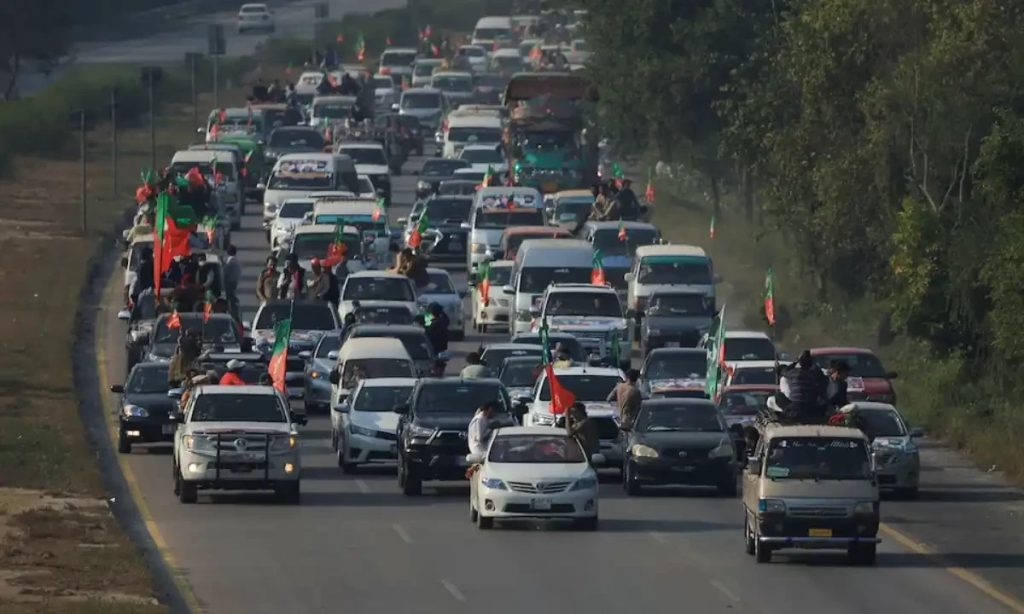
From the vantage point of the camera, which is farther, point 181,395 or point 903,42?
point 903,42

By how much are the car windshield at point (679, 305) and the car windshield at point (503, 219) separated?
10.7m

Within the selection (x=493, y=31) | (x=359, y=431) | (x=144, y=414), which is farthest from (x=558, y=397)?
(x=493, y=31)

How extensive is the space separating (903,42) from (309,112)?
156 feet

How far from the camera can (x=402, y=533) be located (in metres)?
33.6

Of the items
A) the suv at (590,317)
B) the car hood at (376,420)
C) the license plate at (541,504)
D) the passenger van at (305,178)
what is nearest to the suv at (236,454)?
the car hood at (376,420)

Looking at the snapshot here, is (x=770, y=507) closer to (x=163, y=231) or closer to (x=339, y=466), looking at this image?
(x=339, y=466)

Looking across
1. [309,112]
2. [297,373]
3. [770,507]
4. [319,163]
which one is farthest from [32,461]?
[309,112]

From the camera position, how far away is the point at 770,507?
30.4m

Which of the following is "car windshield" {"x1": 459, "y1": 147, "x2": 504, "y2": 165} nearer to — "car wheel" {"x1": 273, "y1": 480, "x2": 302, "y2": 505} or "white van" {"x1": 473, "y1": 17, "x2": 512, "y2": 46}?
"car wheel" {"x1": 273, "y1": 480, "x2": 302, "y2": 505}

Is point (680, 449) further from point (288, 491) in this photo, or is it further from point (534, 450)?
point (288, 491)

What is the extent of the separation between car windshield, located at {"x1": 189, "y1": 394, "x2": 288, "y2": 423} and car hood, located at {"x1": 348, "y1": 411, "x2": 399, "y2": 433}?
108 inches

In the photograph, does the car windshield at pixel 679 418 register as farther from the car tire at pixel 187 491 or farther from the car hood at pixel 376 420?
the car tire at pixel 187 491

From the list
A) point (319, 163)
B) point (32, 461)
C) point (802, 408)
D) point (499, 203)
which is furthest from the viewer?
point (319, 163)

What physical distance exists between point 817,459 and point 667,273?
2440 cm
